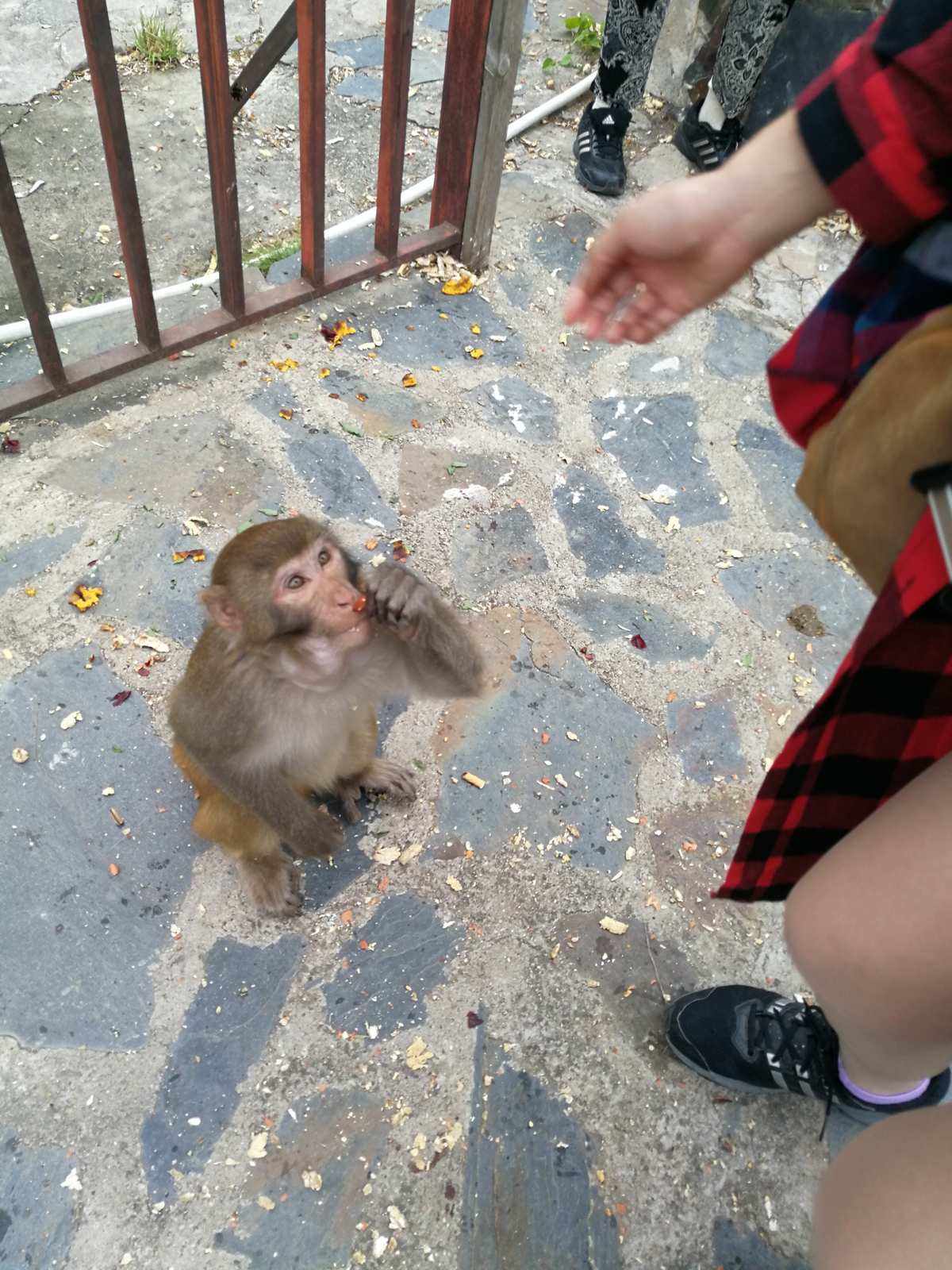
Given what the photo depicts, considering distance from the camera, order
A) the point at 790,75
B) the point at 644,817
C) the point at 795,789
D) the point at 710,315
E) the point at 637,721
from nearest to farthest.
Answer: the point at 795,789 < the point at 644,817 < the point at 637,721 < the point at 710,315 < the point at 790,75

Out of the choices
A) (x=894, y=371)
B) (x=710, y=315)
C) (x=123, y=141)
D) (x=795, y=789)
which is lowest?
(x=710, y=315)

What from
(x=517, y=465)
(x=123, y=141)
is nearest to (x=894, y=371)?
(x=517, y=465)

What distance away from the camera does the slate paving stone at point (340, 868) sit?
7.22ft

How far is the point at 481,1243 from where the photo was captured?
175 centimetres

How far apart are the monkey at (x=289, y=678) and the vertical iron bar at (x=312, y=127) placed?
5.42 feet

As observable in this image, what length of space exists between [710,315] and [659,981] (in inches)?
103

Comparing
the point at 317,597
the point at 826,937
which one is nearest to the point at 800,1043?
the point at 826,937

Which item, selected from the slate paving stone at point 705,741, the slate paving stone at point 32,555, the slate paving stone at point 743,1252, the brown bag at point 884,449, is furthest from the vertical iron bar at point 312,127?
the slate paving stone at point 743,1252

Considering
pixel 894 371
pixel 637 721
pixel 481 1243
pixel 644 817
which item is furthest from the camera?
pixel 637 721

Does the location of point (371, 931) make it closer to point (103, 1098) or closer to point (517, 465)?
point (103, 1098)

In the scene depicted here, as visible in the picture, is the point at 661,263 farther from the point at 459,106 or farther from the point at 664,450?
the point at 459,106

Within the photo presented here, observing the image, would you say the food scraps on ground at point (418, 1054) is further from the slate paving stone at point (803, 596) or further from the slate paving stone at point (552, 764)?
the slate paving stone at point (803, 596)

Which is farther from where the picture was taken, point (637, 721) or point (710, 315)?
point (710, 315)

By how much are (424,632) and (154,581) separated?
1.00 metres
